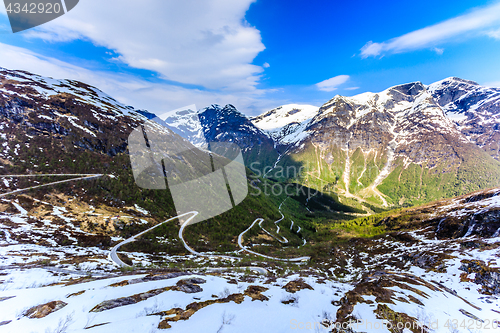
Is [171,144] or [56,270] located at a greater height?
[171,144]

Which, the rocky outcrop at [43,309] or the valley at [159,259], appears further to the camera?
the valley at [159,259]

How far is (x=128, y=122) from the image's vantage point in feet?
253

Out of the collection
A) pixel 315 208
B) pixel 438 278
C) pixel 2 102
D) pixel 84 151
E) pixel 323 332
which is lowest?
pixel 315 208

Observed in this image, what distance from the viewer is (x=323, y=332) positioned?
26.6 ft

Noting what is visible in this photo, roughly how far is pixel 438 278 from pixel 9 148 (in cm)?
7561

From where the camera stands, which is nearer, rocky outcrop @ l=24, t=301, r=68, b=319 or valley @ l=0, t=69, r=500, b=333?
rocky outcrop @ l=24, t=301, r=68, b=319

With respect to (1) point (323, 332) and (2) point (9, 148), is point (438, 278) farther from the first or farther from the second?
(2) point (9, 148)

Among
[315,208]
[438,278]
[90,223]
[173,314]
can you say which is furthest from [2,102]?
[315,208]

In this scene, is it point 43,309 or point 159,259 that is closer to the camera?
point 43,309

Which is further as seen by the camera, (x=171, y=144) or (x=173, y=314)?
(x=171, y=144)

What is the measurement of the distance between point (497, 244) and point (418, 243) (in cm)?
1510

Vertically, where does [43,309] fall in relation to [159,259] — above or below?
above

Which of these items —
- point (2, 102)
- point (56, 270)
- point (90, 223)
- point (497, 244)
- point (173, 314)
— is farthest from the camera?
point (2, 102)

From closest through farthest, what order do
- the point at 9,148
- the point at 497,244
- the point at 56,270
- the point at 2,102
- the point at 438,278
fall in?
1. the point at 56,270
2. the point at 438,278
3. the point at 497,244
4. the point at 9,148
5. the point at 2,102
